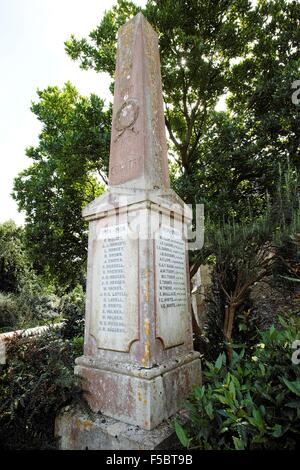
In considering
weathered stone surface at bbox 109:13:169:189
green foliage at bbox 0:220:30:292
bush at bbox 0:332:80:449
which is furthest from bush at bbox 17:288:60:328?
weathered stone surface at bbox 109:13:169:189

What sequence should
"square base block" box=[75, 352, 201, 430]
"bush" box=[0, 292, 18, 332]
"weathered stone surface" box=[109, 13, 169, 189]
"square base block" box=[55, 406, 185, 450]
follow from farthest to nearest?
"bush" box=[0, 292, 18, 332], "weathered stone surface" box=[109, 13, 169, 189], "square base block" box=[75, 352, 201, 430], "square base block" box=[55, 406, 185, 450]

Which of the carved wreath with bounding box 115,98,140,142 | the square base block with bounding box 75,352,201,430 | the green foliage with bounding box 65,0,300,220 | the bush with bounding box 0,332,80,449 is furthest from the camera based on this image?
the green foliage with bounding box 65,0,300,220

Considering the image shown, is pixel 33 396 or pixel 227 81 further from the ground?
pixel 227 81

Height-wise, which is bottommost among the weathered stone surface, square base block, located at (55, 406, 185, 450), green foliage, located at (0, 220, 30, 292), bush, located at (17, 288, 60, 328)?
square base block, located at (55, 406, 185, 450)

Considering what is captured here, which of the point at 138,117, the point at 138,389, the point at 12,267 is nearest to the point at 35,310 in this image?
the point at 12,267

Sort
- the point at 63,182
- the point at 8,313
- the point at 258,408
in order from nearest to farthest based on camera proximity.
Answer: the point at 258,408 < the point at 63,182 < the point at 8,313

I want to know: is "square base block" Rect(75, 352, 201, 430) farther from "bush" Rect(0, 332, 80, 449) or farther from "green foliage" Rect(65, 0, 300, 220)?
"green foliage" Rect(65, 0, 300, 220)

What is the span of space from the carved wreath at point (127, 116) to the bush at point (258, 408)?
295cm

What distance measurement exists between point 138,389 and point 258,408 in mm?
1273

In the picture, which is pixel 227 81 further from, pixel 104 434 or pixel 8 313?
pixel 8 313

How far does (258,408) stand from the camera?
183 cm

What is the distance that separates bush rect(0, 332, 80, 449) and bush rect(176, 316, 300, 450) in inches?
62.7

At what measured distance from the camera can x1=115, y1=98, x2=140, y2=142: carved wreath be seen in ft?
12.3

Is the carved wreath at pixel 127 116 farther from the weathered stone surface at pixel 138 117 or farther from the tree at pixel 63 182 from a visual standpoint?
the tree at pixel 63 182
